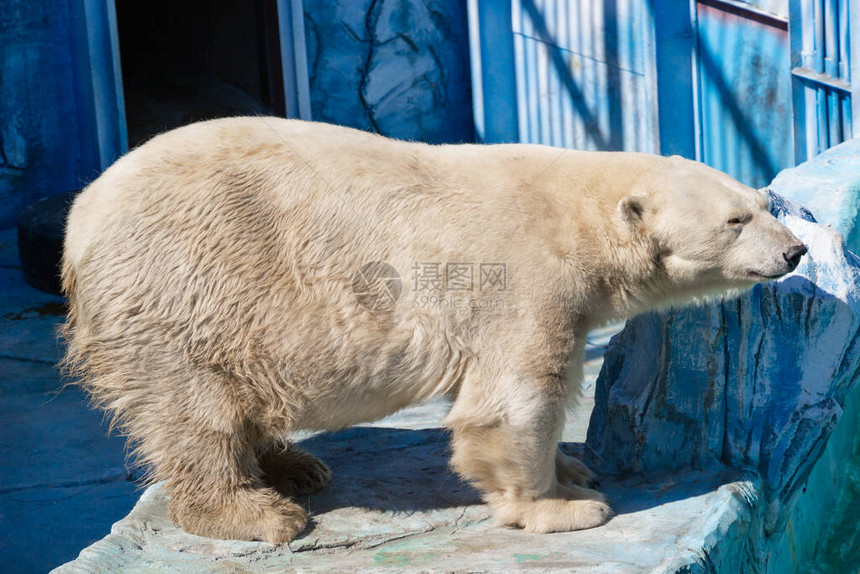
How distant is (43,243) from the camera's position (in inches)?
268

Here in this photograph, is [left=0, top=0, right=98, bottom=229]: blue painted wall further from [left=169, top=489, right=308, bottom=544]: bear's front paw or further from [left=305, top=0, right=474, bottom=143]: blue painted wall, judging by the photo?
[left=169, top=489, right=308, bottom=544]: bear's front paw

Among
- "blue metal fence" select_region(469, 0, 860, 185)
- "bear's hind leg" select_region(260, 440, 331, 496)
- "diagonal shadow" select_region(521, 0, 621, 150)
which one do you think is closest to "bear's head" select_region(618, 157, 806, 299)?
"bear's hind leg" select_region(260, 440, 331, 496)

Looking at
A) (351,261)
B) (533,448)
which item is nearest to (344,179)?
(351,261)

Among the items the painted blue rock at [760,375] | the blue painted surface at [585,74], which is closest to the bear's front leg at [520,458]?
the painted blue rock at [760,375]

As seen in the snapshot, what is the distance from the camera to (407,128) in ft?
28.6

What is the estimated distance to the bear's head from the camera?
114 inches

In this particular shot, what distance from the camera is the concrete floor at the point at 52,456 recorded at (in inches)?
160

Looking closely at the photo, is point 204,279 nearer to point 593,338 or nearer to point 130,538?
point 130,538

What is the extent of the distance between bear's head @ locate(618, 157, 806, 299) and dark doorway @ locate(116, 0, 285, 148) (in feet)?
19.3

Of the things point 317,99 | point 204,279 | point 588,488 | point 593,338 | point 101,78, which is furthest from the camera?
point 317,99

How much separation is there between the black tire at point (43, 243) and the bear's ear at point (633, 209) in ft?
15.7

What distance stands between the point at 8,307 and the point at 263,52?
11.5ft

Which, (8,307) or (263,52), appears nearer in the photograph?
(8,307)

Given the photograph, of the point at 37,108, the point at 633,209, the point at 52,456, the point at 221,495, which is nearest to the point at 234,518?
the point at 221,495
